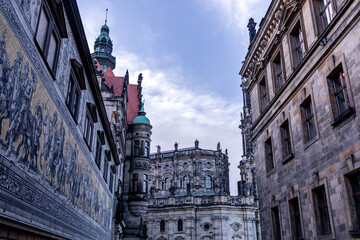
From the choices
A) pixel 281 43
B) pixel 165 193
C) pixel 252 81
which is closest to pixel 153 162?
pixel 165 193

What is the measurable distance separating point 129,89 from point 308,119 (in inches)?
1251

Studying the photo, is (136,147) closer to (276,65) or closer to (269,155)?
(269,155)

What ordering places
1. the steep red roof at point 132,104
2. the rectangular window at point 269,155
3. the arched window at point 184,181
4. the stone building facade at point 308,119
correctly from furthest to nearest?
1. the arched window at point 184,181
2. the steep red roof at point 132,104
3. the rectangular window at point 269,155
4. the stone building facade at point 308,119

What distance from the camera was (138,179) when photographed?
105 feet

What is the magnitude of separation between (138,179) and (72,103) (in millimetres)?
21653

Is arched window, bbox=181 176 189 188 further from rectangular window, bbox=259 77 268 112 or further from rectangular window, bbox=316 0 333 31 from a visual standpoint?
rectangular window, bbox=316 0 333 31

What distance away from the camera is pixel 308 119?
1273cm

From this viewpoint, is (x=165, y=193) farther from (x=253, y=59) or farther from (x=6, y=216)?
(x=6, y=216)

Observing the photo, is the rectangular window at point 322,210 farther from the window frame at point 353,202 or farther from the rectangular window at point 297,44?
the rectangular window at point 297,44

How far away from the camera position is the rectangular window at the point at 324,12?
11.5 m

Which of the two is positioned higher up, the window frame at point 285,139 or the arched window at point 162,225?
the window frame at point 285,139

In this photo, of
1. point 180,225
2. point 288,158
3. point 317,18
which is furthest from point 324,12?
point 180,225

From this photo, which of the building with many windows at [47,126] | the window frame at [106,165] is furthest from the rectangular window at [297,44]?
the window frame at [106,165]

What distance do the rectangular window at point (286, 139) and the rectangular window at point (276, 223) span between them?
2.65 metres
